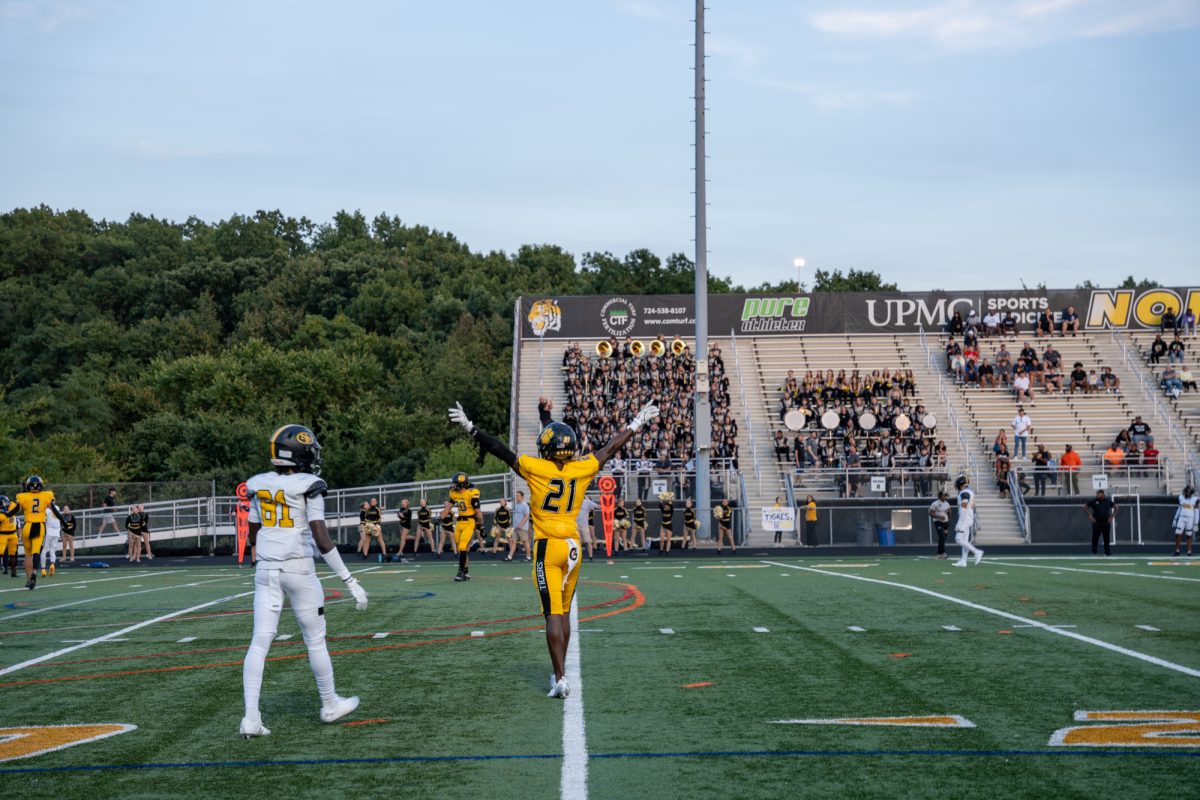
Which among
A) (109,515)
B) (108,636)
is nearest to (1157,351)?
(109,515)

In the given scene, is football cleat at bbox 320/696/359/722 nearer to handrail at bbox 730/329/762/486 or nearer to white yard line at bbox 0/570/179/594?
white yard line at bbox 0/570/179/594

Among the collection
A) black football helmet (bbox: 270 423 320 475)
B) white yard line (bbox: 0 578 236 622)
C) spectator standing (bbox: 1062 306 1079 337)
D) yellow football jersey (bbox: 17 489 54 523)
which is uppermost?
spectator standing (bbox: 1062 306 1079 337)

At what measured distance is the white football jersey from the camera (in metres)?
8.14

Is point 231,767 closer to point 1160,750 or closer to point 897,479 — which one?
point 1160,750

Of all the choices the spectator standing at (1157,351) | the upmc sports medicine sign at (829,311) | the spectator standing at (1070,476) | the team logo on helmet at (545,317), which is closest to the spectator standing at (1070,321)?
the upmc sports medicine sign at (829,311)

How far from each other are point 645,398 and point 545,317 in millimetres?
7415

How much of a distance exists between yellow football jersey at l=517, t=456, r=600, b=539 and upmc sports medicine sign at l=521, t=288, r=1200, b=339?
1470 inches

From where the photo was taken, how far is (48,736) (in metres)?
7.89

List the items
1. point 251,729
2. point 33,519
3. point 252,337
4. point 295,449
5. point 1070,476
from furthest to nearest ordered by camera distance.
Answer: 1. point 252,337
2. point 1070,476
3. point 33,519
4. point 295,449
5. point 251,729

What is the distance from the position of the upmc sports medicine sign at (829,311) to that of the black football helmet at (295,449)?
38.6 metres

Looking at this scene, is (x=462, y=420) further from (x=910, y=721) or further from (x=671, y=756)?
(x=910, y=721)

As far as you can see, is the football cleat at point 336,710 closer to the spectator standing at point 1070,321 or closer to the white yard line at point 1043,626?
the white yard line at point 1043,626

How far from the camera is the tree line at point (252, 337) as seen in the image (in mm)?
54906

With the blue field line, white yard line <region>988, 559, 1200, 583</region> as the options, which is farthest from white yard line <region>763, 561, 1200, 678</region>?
white yard line <region>988, 559, 1200, 583</region>
